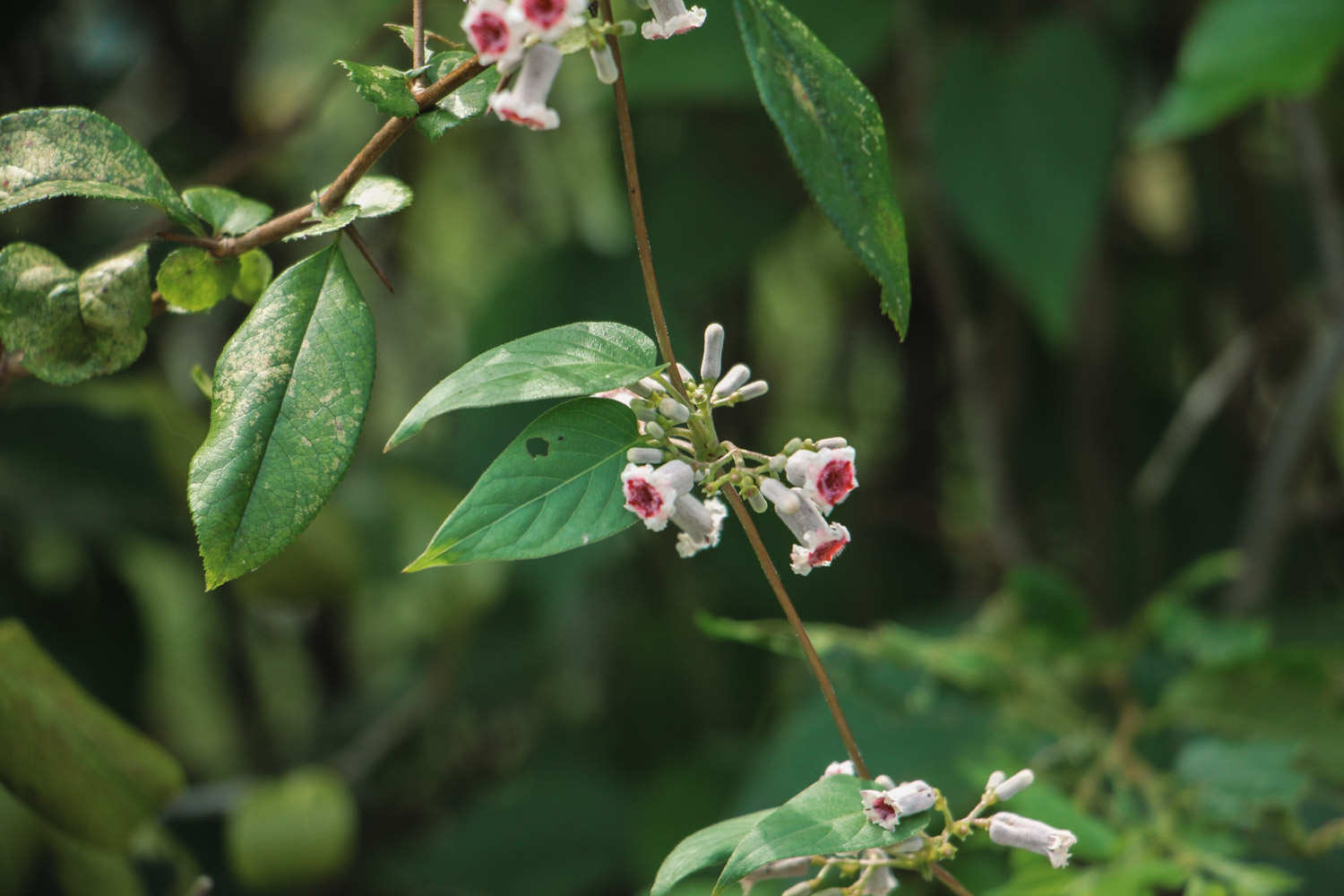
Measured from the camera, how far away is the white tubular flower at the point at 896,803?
0.94 ft

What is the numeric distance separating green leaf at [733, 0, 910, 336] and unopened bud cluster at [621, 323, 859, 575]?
1.7 inches

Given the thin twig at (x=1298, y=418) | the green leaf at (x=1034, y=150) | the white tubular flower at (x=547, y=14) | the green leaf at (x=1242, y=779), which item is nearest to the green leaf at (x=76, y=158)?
the white tubular flower at (x=547, y=14)

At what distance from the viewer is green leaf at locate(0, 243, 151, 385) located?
310 millimetres

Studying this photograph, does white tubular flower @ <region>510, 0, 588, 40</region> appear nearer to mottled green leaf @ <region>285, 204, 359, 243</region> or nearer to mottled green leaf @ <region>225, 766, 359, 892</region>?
mottled green leaf @ <region>285, 204, 359, 243</region>

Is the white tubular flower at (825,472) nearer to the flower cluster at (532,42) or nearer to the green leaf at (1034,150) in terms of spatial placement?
the flower cluster at (532,42)

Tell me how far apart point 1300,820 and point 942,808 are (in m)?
0.64

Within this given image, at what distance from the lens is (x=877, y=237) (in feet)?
0.92

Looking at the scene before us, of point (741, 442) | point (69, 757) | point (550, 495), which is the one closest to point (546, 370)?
point (550, 495)

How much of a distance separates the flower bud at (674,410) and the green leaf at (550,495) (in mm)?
10

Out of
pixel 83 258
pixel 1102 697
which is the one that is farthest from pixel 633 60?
pixel 1102 697

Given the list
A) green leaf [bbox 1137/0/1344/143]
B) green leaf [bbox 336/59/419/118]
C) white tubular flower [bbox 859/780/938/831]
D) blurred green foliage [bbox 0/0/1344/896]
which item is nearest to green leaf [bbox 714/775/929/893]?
white tubular flower [bbox 859/780/938/831]

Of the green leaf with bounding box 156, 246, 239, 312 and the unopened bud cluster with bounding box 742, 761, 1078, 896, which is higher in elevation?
the green leaf with bounding box 156, 246, 239, 312

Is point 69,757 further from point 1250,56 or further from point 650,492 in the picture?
point 1250,56

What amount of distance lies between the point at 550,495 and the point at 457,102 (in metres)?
0.11
